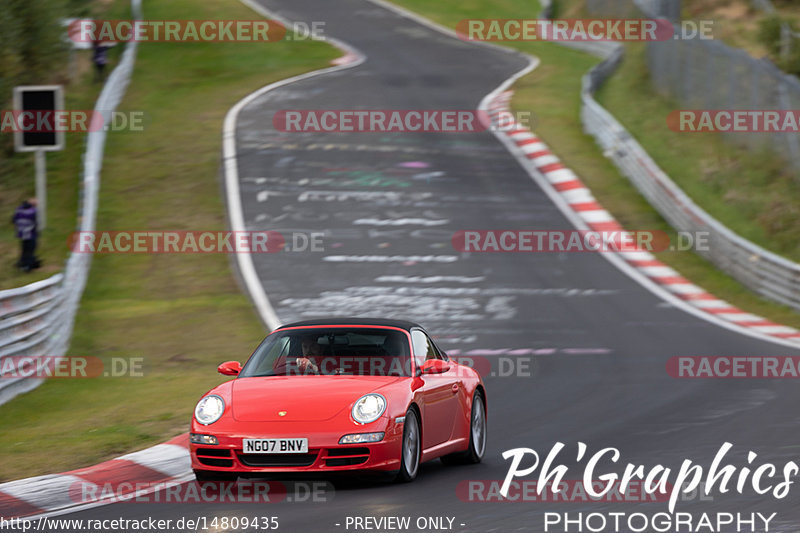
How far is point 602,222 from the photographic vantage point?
25.7 m

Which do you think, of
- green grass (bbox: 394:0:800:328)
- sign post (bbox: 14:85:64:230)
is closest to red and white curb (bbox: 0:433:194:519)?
green grass (bbox: 394:0:800:328)

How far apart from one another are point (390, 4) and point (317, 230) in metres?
29.0

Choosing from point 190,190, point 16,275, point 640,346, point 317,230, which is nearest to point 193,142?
point 190,190

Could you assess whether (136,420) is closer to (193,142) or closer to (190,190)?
(190,190)

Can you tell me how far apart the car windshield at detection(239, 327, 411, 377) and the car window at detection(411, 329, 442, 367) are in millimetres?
158

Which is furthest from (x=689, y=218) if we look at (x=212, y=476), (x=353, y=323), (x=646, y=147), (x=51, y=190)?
(x=212, y=476)

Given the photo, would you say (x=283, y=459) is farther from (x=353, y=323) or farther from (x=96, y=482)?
(x=353, y=323)

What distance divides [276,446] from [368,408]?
0.70m

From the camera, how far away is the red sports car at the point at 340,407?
8.91 metres

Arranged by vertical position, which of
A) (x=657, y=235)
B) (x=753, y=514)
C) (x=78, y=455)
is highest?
(x=753, y=514)

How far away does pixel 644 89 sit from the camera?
1407 inches

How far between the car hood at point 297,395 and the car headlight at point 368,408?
62 millimetres

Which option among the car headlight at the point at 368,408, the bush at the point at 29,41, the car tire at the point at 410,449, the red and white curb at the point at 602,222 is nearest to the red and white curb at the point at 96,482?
the car headlight at the point at 368,408

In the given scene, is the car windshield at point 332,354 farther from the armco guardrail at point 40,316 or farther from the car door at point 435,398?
the armco guardrail at point 40,316
